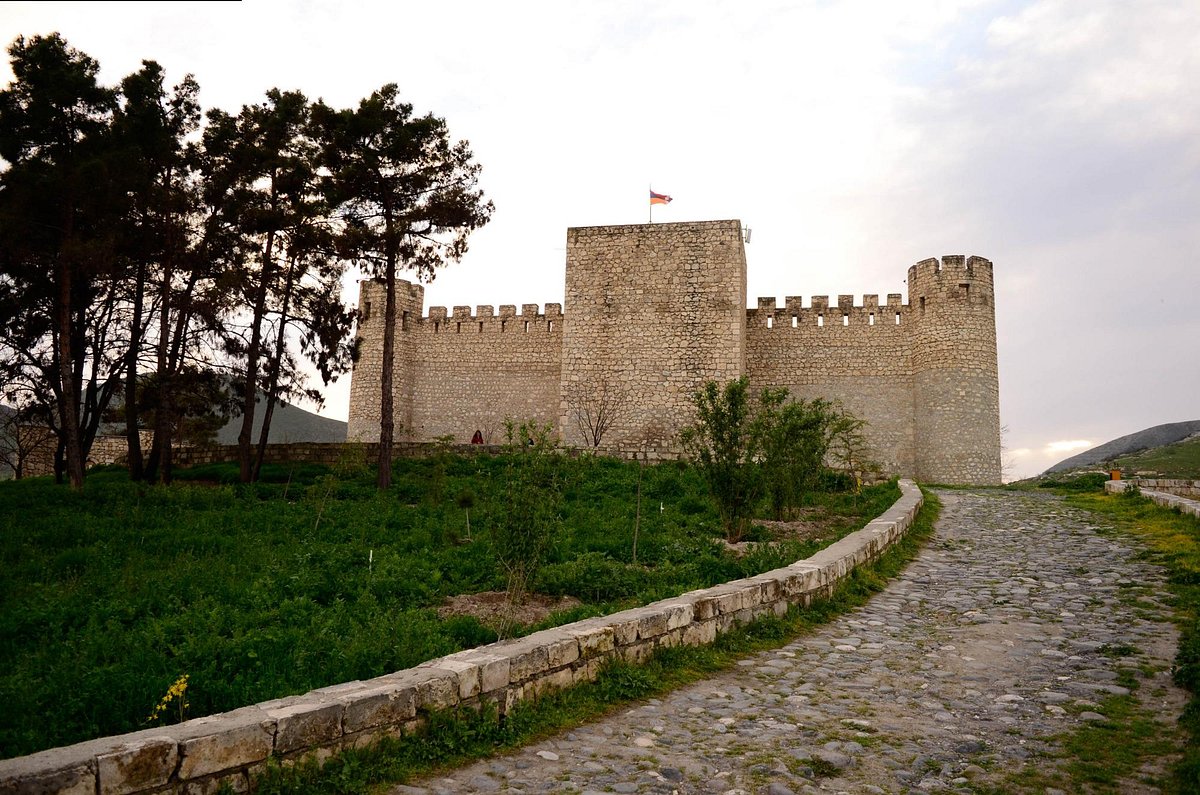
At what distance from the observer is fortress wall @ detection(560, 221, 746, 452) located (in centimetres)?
2341

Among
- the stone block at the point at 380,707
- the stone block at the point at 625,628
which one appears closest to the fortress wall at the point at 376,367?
the stone block at the point at 625,628

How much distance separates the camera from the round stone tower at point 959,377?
2575 cm

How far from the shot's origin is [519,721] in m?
4.14

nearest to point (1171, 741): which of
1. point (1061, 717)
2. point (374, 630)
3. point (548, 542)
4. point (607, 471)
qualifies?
point (1061, 717)

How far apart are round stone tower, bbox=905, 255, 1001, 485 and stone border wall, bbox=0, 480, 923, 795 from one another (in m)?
22.0

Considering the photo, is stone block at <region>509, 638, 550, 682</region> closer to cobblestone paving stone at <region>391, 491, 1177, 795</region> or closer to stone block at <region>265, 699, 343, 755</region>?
cobblestone paving stone at <region>391, 491, 1177, 795</region>

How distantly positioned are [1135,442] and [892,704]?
2230 inches

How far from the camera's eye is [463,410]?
103 feet

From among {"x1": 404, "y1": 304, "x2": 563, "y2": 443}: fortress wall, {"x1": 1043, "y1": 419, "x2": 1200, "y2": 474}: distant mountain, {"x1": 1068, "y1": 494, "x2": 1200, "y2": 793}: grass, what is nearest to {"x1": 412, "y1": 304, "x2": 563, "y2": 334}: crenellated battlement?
{"x1": 404, "y1": 304, "x2": 563, "y2": 443}: fortress wall

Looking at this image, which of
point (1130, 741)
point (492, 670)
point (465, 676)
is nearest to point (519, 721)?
point (492, 670)

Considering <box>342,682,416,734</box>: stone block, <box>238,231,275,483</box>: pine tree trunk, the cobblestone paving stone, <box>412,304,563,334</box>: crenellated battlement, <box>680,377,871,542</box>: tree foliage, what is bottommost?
the cobblestone paving stone

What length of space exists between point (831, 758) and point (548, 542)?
295 centimetres

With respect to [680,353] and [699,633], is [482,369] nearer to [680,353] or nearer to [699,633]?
[680,353]

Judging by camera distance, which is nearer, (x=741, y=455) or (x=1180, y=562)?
(x=1180, y=562)
